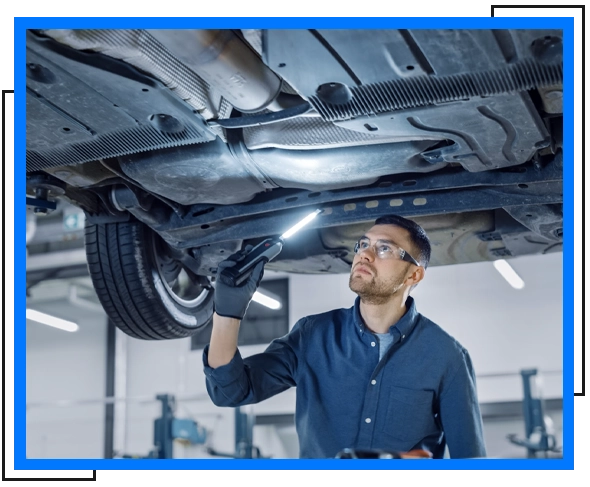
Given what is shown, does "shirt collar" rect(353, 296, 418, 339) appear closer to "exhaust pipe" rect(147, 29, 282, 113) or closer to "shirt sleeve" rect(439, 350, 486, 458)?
"shirt sleeve" rect(439, 350, 486, 458)

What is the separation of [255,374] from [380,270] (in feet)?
1.56

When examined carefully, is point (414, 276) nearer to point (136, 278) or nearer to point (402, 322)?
point (402, 322)

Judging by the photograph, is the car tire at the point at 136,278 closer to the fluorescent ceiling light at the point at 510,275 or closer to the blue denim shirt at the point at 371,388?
the blue denim shirt at the point at 371,388

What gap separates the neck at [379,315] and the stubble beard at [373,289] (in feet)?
0.05

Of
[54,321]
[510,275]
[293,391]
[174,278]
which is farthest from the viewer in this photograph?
[54,321]

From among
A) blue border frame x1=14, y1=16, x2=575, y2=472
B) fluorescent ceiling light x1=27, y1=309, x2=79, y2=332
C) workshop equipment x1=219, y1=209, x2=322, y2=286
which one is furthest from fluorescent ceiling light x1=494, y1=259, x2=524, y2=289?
blue border frame x1=14, y1=16, x2=575, y2=472

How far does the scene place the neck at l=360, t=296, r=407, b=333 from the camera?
234 cm

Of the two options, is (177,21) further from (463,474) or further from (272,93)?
(463,474)

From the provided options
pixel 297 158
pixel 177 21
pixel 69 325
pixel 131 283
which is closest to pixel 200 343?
pixel 69 325

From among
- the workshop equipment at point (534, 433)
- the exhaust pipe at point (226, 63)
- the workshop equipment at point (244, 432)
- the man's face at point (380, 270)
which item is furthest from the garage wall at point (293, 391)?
the exhaust pipe at point (226, 63)

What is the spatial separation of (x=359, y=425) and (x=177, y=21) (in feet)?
3.83

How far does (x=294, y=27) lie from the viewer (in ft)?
5.79

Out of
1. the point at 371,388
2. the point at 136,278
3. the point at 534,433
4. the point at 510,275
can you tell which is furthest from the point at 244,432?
the point at 371,388

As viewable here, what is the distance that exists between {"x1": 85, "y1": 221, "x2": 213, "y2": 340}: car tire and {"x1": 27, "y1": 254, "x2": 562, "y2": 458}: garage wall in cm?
545
